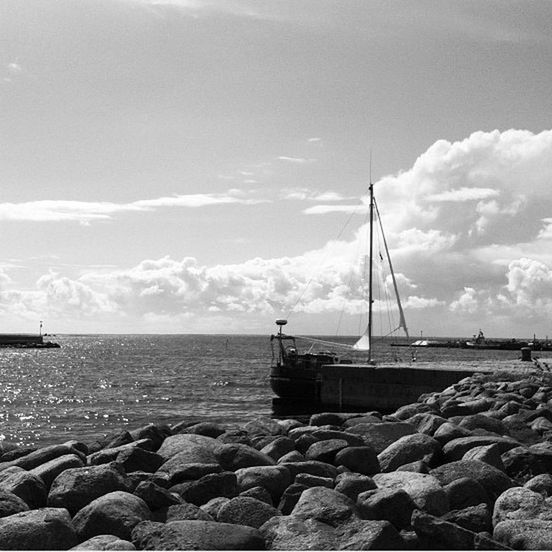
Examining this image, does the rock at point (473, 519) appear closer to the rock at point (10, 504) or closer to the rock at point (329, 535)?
the rock at point (329, 535)

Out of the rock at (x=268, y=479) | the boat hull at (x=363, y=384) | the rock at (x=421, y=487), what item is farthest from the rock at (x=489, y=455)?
the boat hull at (x=363, y=384)

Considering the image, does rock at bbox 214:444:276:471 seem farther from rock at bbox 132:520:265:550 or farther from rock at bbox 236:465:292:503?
rock at bbox 132:520:265:550

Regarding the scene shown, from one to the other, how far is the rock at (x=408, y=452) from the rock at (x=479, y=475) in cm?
67

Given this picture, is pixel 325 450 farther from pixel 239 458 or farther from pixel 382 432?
pixel 382 432

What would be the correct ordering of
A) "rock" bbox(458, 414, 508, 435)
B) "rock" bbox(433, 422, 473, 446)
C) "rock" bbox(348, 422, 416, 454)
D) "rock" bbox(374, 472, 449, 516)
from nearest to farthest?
1. "rock" bbox(374, 472, 449, 516)
2. "rock" bbox(433, 422, 473, 446)
3. "rock" bbox(348, 422, 416, 454)
4. "rock" bbox(458, 414, 508, 435)

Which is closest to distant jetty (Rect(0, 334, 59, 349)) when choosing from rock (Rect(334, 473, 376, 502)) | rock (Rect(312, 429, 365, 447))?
rock (Rect(312, 429, 365, 447))

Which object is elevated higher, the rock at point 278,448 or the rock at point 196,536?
the rock at point 278,448

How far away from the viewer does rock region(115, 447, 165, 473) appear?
7.95 meters

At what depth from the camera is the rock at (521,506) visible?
6.22 meters

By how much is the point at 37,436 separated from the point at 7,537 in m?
21.5

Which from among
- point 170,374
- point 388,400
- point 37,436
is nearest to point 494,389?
point 388,400

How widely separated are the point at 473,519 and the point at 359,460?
2090mm

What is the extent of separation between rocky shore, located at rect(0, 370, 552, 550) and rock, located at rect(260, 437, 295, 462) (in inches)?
0.5

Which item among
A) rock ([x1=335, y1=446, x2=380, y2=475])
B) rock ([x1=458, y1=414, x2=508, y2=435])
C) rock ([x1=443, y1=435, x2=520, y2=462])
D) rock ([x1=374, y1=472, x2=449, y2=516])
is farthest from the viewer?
rock ([x1=458, y1=414, x2=508, y2=435])
